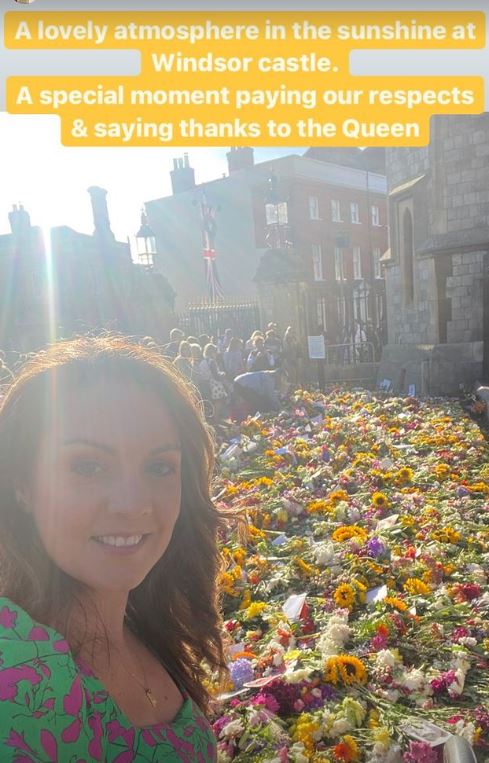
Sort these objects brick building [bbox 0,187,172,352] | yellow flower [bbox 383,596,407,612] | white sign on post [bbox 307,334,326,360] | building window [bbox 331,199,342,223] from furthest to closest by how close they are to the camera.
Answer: building window [bbox 331,199,342,223]
brick building [bbox 0,187,172,352]
white sign on post [bbox 307,334,326,360]
yellow flower [bbox 383,596,407,612]

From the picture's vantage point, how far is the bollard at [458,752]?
67.9 inches

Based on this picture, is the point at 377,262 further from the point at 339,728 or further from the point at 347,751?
the point at 347,751

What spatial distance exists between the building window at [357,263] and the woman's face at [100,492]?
35.9m

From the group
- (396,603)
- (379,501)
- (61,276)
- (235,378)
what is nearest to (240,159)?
(61,276)

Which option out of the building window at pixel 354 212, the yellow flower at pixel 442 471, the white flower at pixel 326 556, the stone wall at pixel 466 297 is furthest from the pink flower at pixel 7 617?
the building window at pixel 354 212

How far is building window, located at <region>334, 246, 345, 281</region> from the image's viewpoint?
114 feet

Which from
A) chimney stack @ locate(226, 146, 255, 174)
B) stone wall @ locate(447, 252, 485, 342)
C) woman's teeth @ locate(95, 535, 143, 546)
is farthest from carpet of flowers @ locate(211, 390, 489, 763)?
chimney stack @ locate(226, 146, 255, 174)

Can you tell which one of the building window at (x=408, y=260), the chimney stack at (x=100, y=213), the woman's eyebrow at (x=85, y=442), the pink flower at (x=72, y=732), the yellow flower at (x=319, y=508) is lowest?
the yellow flower at (x=319, y=508)

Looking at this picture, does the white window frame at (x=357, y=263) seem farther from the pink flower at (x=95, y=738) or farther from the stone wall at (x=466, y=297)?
the pink flower at (x=95, y=738)

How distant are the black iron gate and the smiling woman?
20.2 m

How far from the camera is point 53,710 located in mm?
1093

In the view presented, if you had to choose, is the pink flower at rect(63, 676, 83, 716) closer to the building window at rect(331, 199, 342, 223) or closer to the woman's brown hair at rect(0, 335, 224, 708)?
the woman's brown hair at rect(0, 335, 224, 708)

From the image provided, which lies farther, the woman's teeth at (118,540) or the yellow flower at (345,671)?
the yellow flower at (345,671)

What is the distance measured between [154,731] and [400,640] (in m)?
2.06
